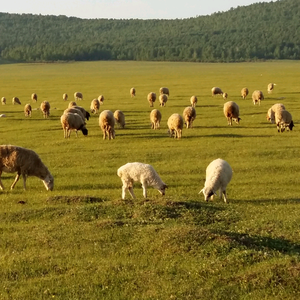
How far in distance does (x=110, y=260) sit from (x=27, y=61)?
533 feet

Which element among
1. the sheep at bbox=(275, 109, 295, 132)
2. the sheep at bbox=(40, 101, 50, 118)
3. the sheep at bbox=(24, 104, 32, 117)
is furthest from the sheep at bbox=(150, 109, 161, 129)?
the sheep at bbox=(24, 104, 32, 117)

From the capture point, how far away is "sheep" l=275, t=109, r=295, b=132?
30578 mm

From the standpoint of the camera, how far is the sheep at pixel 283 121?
100 feet

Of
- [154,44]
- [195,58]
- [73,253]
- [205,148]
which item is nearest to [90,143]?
[205,148]

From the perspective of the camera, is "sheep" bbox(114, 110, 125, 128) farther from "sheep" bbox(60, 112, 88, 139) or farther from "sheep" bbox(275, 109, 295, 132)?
"sheep" bbox(275, 109, 295, 132)

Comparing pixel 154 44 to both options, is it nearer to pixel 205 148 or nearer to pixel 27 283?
pixel 205 148

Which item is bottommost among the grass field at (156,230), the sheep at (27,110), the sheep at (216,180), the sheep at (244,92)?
the grass field at (156,230)

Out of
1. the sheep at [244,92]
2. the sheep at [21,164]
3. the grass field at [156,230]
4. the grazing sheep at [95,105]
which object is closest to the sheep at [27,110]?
the grazing sheep at [95,105]

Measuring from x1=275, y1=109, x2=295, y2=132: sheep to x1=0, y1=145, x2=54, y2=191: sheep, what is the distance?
16.0 metres

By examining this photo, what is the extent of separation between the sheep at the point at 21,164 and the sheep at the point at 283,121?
1603 cm

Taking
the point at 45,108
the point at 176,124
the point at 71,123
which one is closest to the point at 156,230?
the point at 176,124

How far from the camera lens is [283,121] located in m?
30.6

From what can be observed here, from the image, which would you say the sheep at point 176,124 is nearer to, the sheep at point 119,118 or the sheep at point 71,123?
the sheep at point 119,118

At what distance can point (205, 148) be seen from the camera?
83.4 feet
